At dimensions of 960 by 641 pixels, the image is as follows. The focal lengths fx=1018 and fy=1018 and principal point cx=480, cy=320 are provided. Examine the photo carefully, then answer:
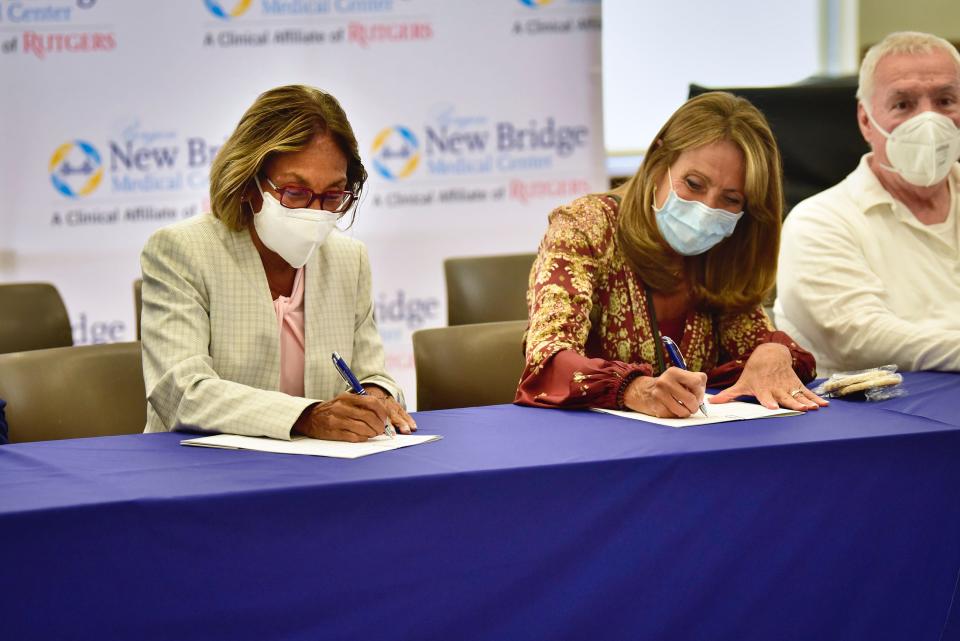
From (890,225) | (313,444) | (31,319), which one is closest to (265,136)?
(313,444)

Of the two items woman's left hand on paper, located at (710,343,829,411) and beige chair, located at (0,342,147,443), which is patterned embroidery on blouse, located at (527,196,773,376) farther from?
beige chair, located at (0,342,147,443)

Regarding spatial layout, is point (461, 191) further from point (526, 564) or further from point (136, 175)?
point (526, 564)

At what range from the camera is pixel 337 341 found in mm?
2219

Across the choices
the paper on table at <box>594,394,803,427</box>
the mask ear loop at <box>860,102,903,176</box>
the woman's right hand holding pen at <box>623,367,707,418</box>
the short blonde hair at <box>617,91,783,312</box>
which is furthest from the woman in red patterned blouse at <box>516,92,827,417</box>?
the mask ear loop at <box>860,102,903,176</box>

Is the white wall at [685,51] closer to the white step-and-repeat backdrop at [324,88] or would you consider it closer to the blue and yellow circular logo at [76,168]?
the white step-and-repeat backdrop at [324,88]

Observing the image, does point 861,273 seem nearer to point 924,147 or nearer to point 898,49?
point 924,147

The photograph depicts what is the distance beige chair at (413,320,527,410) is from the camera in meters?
2.59

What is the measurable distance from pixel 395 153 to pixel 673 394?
12.3 ft

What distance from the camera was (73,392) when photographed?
2.28 m

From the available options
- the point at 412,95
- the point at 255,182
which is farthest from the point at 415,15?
the point at 255,182

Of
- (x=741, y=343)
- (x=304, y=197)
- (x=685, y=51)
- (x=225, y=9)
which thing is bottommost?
(x=741, y=343)

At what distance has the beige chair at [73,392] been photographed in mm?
2219

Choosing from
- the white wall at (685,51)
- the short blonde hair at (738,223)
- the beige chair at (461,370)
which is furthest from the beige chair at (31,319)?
the white wall at (685,51)

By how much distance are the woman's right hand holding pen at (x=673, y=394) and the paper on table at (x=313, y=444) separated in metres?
0.41
